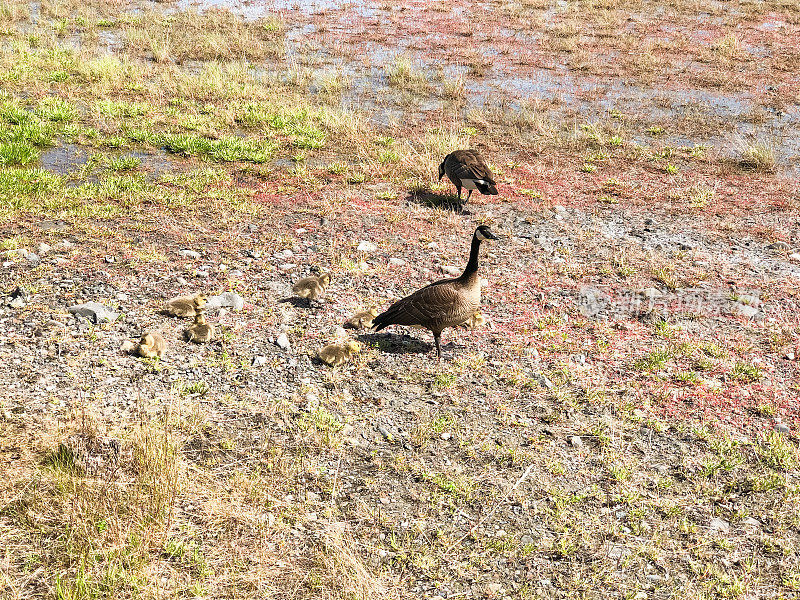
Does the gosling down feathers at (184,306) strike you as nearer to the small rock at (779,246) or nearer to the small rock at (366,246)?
the small rock at (366,246)

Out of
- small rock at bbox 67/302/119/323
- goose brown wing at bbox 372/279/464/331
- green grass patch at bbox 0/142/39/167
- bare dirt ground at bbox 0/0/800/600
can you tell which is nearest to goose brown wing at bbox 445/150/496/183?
bare dirt ground at bbox 0/0/800/600

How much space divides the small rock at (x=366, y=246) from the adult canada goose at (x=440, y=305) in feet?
9.59

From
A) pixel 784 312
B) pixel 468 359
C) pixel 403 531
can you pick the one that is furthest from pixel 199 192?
pixel 784 312

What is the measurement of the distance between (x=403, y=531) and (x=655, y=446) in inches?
113

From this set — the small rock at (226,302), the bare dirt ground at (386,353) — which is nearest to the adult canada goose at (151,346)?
the bare dirt ground at (386,353)

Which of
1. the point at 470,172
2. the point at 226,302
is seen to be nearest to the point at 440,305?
the point at 226,302

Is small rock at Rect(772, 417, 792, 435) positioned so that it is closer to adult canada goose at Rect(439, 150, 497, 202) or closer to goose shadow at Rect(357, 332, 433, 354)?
goose shadow at Rect(357, 332, 433, 354)

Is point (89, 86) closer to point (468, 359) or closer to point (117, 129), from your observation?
point (117, 129)

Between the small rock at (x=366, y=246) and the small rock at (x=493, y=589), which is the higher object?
the small rock at (x=366, y=246)

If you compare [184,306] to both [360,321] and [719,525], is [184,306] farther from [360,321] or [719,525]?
[719,525]

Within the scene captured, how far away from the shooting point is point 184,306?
8.14m

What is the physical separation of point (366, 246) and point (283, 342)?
3287 millimetres

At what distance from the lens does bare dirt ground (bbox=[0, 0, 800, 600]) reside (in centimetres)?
515

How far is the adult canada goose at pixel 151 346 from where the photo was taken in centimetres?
719
